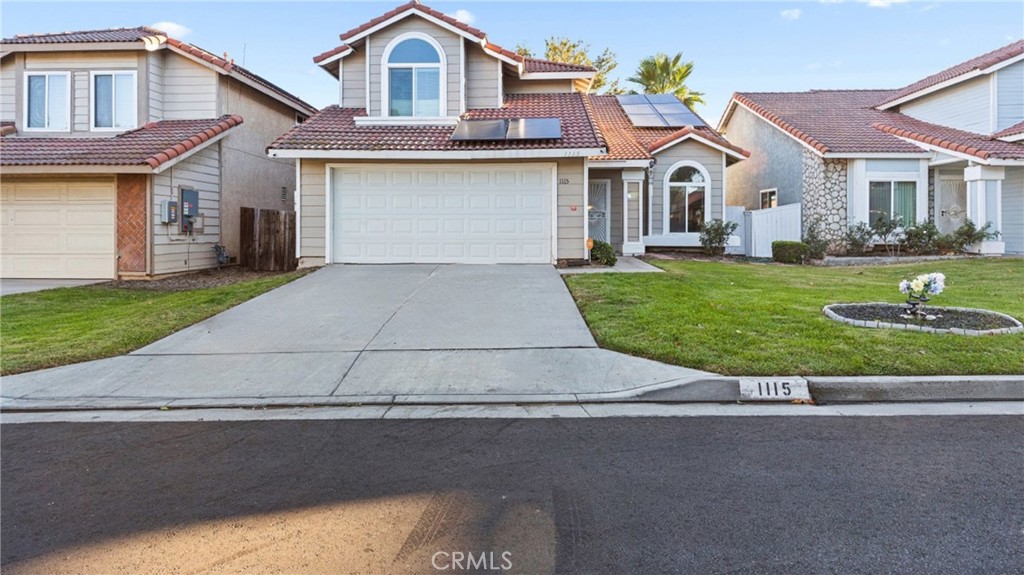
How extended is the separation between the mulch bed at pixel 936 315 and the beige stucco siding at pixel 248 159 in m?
15.3

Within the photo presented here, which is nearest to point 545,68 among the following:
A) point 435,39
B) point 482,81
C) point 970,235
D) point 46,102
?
point 482,81

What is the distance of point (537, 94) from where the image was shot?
661 inches

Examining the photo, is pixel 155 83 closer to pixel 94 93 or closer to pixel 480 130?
pixel 94 93

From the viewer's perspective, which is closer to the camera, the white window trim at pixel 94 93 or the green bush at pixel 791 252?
the white window trim at pixel 94 93

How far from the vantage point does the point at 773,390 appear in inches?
214

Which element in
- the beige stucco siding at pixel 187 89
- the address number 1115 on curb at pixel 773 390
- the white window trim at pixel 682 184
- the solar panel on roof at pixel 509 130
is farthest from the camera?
the white window trim at pixel 682 184

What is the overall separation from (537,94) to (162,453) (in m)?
14.6

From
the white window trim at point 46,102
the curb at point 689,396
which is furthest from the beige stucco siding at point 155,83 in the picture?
the curb at point 689,396

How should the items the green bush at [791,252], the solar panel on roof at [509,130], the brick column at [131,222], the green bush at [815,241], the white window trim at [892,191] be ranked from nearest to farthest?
the solar panel on roof at [509,130] → the brick column at [131,222] → the green bush at [791,252] → the green bush at [815,241] → the white window trim at [892,191]

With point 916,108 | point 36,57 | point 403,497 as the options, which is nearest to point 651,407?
point 403,497

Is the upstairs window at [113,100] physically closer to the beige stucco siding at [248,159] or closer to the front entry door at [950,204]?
the beige stucco siding at [248,159]

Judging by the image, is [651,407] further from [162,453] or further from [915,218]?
[915,218]

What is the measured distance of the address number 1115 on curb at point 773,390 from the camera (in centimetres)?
538

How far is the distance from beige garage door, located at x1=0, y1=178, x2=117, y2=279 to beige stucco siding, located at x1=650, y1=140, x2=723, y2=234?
47.3 ft
